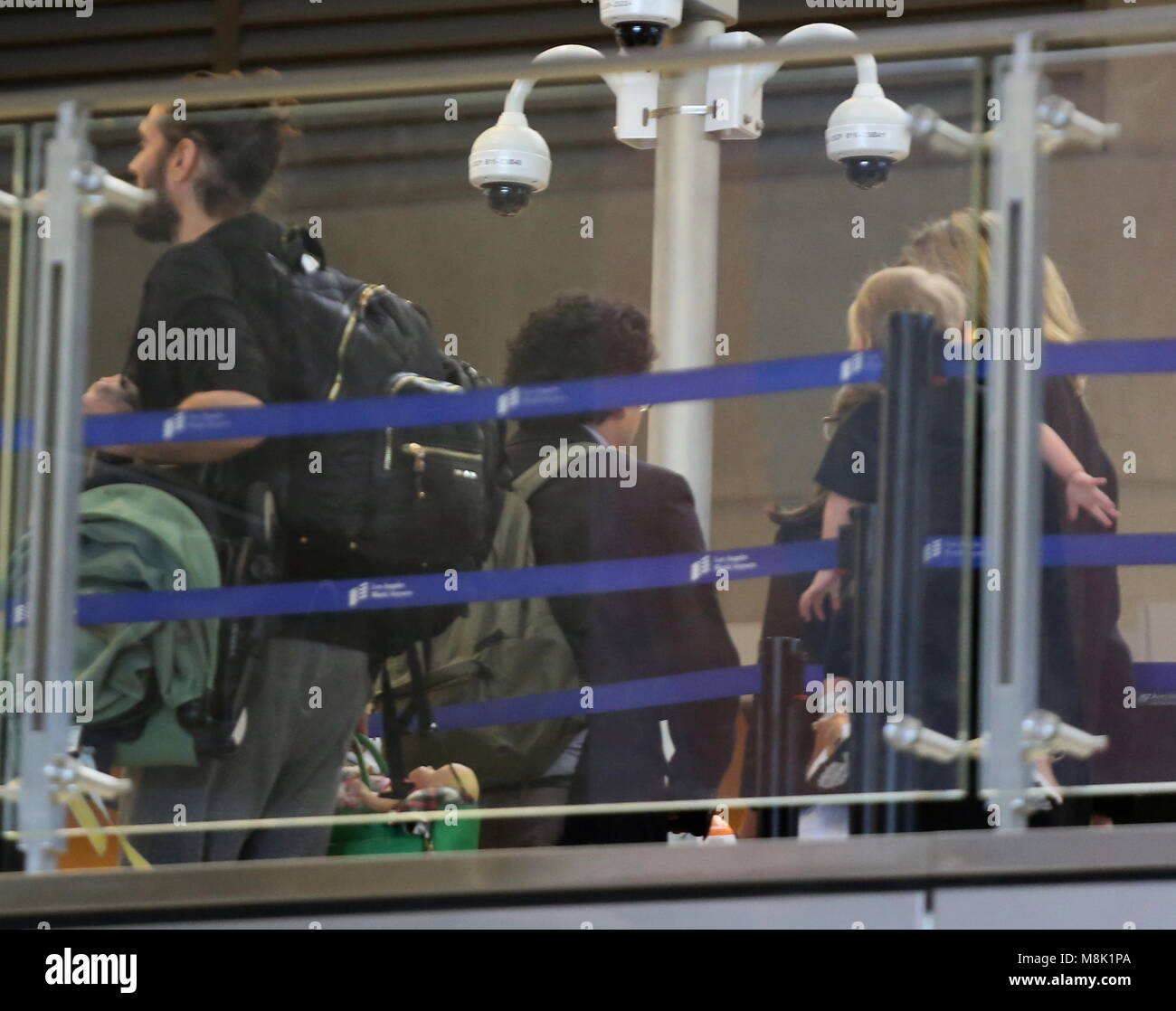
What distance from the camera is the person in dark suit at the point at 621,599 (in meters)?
2.37

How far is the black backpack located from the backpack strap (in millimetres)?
29

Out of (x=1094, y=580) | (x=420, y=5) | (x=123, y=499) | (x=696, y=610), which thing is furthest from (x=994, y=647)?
(x=420, y=5)

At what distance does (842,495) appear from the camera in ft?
7.69

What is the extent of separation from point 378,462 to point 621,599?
1.17 feet

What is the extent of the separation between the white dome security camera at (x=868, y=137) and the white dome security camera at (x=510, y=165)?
34 centimetres

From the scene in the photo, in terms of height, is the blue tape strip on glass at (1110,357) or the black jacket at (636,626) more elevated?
the blue tape strip on glass at (1110,357)

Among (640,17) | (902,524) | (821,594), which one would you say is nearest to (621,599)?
(821,594)

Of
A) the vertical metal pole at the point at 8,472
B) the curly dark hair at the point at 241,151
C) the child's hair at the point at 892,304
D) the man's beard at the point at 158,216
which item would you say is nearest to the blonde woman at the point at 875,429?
the child's hair at the point at 892,304

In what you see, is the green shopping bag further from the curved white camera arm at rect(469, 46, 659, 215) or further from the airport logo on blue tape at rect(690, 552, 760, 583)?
the curved white camera arm at rect(469, 46, 659, 215)

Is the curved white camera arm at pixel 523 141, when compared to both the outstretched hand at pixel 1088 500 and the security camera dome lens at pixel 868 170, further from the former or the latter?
the outstretched hand at pixel 1088 500

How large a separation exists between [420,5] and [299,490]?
13.5 feet

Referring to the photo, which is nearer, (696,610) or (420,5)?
(696,610)
